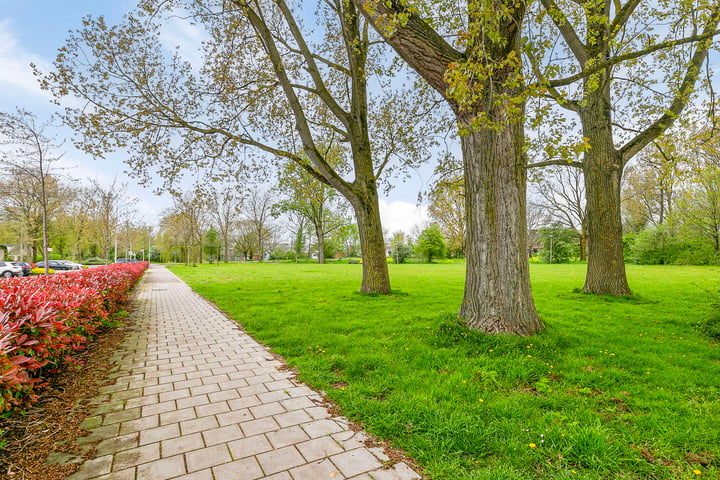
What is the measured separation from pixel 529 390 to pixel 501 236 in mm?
2060

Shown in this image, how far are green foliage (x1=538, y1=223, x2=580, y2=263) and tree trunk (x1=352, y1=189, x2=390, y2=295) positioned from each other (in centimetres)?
2995

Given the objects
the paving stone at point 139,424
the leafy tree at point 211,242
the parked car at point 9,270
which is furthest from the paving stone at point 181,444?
the leafy tree at point 211,242

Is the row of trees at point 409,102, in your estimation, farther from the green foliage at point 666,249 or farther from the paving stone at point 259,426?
the green foliage at point 666,249

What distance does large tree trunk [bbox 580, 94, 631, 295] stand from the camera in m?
7.93

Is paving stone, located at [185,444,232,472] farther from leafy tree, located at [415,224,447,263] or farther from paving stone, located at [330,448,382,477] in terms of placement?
leafy tree, located at [415,224,447,263]

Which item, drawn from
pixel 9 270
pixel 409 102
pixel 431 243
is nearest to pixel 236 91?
pixel 409 102

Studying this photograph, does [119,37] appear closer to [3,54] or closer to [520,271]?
[3,54]

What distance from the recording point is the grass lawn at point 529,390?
214cm

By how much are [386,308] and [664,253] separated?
29.4m

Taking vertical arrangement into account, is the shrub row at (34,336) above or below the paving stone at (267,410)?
above

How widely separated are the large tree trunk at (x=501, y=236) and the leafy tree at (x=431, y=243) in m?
32.1

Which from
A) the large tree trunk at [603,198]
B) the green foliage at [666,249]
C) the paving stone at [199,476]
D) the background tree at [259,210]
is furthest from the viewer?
the background tree at [259,210]

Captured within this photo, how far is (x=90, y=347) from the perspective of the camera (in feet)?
15.9

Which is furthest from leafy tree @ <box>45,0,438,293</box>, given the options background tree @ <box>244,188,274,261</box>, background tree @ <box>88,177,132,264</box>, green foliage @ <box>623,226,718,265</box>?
background tree @ <box>244,188,274,261</box>
